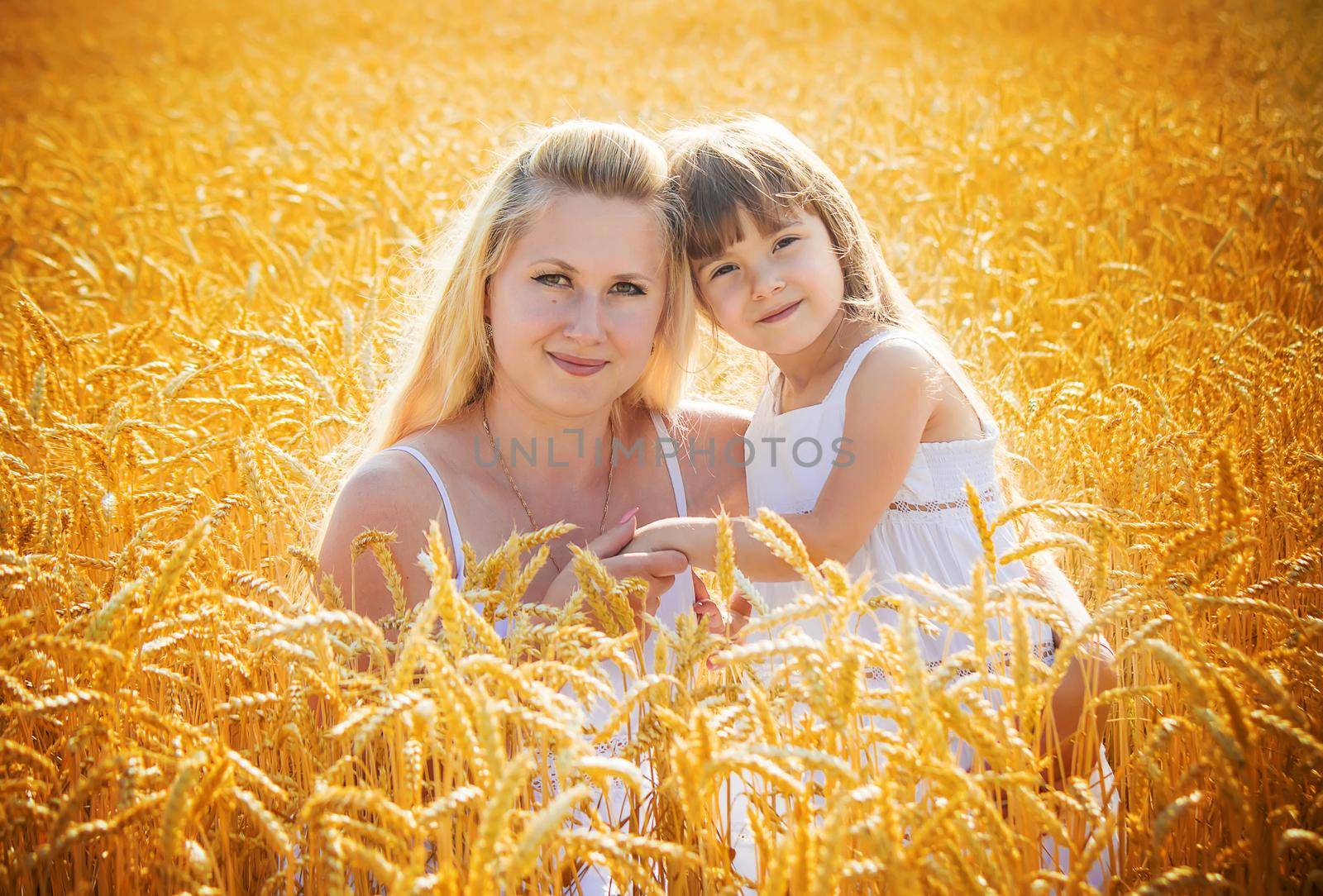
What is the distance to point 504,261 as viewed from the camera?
1981 millimetres

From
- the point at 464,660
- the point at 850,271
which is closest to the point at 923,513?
the point at 850,271

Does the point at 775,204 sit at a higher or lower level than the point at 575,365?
higher

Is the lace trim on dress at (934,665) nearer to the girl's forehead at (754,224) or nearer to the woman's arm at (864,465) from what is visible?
the woman's arm at (864,465)

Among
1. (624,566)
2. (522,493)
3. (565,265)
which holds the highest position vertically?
(565,265)

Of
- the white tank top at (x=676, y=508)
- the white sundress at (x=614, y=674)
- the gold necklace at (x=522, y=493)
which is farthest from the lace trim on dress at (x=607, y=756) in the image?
the gold necklace at (x=522, y=493)

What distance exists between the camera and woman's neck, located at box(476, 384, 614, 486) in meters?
2.10

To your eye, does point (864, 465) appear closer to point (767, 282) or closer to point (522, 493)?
point (767, 282)

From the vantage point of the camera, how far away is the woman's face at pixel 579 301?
1904 millimetres

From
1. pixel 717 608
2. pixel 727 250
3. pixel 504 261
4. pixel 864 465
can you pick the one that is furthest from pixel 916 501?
pixel 504 261

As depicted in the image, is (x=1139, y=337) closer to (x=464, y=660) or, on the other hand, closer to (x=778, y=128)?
(x=778, y=128)

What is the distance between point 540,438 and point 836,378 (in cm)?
64

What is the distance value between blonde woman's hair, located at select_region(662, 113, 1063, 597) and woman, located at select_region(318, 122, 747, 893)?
7cm

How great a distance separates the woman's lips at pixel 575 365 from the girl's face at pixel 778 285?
0.32 meters

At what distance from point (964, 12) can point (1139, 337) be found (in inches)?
521
